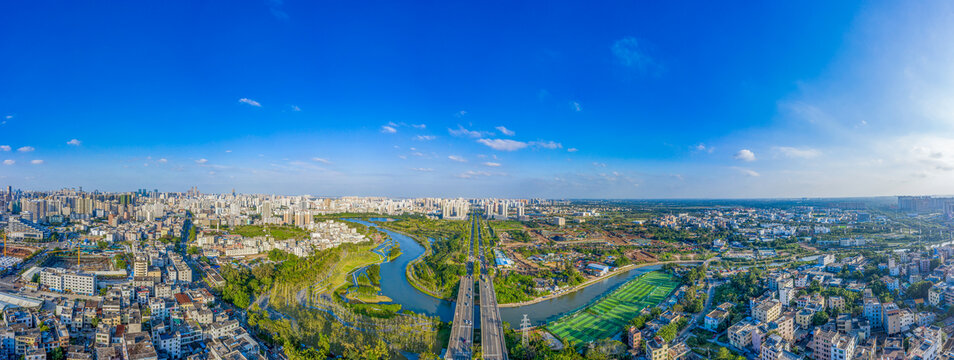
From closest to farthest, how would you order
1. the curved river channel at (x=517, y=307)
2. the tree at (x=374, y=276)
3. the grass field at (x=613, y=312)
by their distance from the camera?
the grass field at (x=613, y=312) < the curved river channel at (x=517, y=307) < the tree at (x=374, y=276)

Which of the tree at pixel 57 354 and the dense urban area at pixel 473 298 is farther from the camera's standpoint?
the dense urban area at pixel 473 298

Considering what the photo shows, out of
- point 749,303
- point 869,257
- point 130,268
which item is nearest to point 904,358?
point 749,303

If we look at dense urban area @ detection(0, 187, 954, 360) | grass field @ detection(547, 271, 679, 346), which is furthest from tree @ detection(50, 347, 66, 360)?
grass field @ detection(547, 271, 679, 346)

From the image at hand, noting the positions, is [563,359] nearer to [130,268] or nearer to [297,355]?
[297,355]

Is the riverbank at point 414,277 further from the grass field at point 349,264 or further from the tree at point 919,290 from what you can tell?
the tree at point 919,290

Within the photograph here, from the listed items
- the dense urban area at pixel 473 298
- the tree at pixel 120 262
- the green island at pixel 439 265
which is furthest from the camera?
the tree at pixel 120 262

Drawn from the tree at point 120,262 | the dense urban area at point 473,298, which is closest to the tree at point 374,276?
the dense urban area at point 473,298

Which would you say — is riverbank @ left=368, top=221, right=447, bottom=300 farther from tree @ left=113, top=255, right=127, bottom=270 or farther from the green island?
tree @ left=113, top=255, right=127, bottom=270
